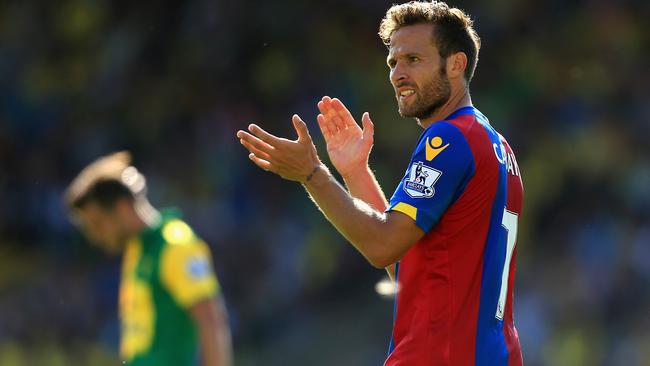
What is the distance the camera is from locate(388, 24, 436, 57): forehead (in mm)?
3955

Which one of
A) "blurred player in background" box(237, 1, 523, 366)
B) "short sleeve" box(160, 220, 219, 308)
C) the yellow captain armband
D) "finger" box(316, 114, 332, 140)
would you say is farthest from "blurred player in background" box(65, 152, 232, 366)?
the yellow captain armband

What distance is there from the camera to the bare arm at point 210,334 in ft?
19.0

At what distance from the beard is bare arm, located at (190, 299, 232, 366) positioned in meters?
2.33

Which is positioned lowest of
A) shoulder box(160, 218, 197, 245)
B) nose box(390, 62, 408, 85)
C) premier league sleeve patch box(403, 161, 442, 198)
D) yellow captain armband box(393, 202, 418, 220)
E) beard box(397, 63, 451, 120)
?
shoulder box(160, 218, 197, 245)

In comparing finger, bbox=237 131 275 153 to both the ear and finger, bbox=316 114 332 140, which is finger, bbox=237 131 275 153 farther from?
the ear

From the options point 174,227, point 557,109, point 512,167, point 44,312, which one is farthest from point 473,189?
point 44,312

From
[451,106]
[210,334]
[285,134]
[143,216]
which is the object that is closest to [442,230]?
[451,106]

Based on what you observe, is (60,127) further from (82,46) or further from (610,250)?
(610,250)

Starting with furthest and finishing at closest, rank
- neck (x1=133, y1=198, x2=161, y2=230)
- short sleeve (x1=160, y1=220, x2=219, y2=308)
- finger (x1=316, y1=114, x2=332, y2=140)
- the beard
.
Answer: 1. neck (x1=133, y1=198, x2=161, y2=230)
2. short sleeve (x1=160, y1=220, x2=219, y2=308)
3. finger (x1=316, y1=114, x2=332, y2=140)
4. the beard

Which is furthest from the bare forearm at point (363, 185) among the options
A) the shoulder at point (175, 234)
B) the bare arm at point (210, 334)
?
the shoulder at point (175, 234)

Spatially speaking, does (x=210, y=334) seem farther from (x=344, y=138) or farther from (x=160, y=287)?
(x=344, y=138)

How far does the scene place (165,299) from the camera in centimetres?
595

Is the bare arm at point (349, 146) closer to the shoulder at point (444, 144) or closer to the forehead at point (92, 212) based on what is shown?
the shoulder at point (444, 144)

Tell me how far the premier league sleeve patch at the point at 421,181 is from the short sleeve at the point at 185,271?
251 cm
